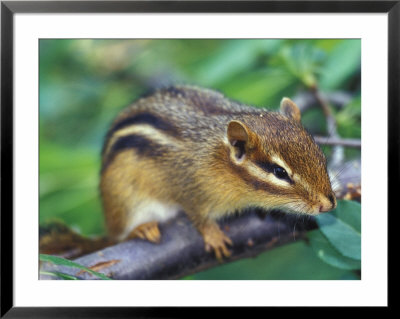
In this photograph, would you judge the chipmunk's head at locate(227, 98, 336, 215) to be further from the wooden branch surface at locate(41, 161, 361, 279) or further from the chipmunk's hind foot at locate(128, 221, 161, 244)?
the chipmunk's hind foot at locate(128, 221, 161, 244)

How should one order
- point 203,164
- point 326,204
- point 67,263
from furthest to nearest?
point 203,164 → point 67,263 → point 326,204

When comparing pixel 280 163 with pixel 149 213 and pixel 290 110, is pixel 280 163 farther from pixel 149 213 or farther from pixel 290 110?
pixel 149 213

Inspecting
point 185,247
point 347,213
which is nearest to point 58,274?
point 185,247

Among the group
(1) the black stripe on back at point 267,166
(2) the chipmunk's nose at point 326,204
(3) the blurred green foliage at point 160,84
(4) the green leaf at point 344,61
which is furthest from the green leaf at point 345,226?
(4) the green leaf at point 344,61

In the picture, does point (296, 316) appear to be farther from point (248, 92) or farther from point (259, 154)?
point (248, 92)

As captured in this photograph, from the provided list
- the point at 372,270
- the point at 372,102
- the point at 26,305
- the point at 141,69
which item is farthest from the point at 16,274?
the point at 372,102

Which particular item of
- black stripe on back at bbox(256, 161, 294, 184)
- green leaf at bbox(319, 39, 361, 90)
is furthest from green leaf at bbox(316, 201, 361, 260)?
green leaf at bbox(319, 39, 361, 90)
